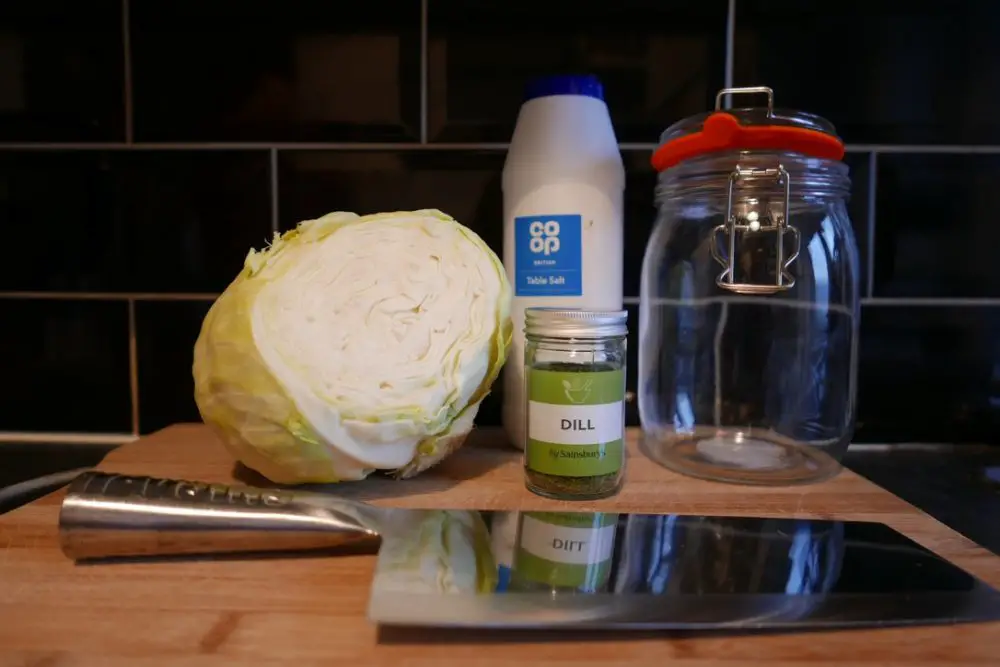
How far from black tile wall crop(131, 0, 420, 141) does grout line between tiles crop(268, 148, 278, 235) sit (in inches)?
1.0

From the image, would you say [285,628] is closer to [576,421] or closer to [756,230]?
[576,421]

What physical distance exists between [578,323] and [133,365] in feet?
2.29

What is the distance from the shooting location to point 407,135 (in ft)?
3.16

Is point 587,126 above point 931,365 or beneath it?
above

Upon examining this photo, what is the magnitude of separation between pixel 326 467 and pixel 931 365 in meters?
0.85

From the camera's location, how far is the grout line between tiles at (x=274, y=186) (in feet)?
3.17

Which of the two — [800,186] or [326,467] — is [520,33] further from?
[326,467]

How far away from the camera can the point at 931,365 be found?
0.97 meters

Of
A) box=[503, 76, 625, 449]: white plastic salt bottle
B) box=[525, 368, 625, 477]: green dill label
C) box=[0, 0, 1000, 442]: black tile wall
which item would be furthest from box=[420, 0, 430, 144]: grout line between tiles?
box=[525, 368, 625, 477]: green dill label

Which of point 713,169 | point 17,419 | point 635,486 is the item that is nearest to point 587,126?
point 713,169

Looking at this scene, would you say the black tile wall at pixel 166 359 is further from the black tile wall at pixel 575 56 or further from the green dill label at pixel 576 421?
the green dill label at pixel 576 421

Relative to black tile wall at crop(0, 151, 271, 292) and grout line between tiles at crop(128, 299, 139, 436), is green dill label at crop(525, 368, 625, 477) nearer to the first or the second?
black tile wall at crop(0, 151, 271, 292)

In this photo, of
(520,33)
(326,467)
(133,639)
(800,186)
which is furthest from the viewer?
(520,33)

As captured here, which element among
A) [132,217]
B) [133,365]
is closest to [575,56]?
[132,217]
